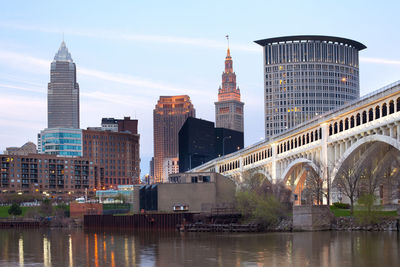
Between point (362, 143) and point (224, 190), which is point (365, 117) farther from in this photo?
point (224, 190)

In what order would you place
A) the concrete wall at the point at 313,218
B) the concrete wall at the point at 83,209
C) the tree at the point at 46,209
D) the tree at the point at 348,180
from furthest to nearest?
→ the tree at the point at 46,209 < the concrete wall at the point at 83,209 < the tree at the point at 348,180 < the concrete wall at the point at 313,218

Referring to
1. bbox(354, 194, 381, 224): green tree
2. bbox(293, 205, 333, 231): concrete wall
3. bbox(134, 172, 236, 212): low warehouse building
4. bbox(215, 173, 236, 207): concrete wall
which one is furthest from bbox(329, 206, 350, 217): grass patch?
bbox(215, 173, 236, 207): concrete wall

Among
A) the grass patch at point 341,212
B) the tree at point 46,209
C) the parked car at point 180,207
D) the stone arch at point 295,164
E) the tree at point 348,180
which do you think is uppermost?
the stone arch at point 295,164

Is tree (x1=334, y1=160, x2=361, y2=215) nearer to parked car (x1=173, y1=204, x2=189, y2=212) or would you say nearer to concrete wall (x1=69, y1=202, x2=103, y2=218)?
parked car (x1=173, y1=204, x2=189, y2=212)

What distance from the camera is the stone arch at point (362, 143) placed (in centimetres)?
8494

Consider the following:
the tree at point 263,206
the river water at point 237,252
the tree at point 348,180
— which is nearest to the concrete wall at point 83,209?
the tree at point 263,206

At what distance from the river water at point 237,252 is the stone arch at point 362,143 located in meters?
14.7

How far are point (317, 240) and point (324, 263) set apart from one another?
2027 centimetres

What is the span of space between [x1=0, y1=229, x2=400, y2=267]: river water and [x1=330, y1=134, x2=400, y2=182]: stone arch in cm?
1475

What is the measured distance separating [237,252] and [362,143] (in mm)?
40827

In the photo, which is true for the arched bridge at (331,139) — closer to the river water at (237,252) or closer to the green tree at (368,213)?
the green tree at (368,213)

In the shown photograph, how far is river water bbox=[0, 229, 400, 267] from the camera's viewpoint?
171 feet

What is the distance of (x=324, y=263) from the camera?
49469 mm

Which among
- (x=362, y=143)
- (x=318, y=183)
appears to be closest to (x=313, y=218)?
(x=362, y=143)
